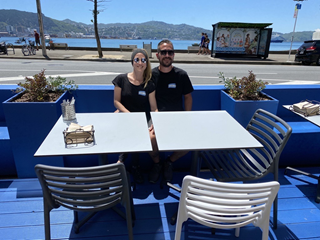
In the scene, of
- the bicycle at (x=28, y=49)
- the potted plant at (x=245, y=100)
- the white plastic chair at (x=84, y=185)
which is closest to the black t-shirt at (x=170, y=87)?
the potted plant at (x=245, y=100)

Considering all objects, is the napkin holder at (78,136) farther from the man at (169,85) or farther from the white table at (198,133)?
the man at (169,85)

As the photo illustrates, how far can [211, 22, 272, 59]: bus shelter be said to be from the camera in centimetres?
1454

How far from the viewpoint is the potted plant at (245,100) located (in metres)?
2.83

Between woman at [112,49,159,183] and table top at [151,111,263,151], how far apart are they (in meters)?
0.37

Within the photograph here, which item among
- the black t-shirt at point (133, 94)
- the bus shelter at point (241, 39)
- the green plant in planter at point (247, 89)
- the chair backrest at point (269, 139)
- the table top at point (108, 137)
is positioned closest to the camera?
the table top at point (108, 137)

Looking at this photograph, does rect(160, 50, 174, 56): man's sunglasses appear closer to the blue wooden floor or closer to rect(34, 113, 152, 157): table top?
rect(34, 113, 152, 157): table top

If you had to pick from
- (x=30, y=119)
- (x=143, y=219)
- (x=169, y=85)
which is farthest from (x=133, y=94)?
(x=143, y=219)

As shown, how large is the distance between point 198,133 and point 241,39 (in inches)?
596

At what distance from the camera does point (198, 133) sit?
2.02 meters

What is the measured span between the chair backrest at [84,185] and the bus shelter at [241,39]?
48.2ft

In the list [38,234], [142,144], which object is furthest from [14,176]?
[142,144]

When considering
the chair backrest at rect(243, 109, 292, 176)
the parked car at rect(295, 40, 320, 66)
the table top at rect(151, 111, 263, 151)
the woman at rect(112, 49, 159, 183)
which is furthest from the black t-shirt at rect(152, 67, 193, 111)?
the parked car at rect(295, 40, 320, 66)

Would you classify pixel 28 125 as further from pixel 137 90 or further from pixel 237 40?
pixel 237 40

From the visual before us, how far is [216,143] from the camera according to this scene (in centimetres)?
183
